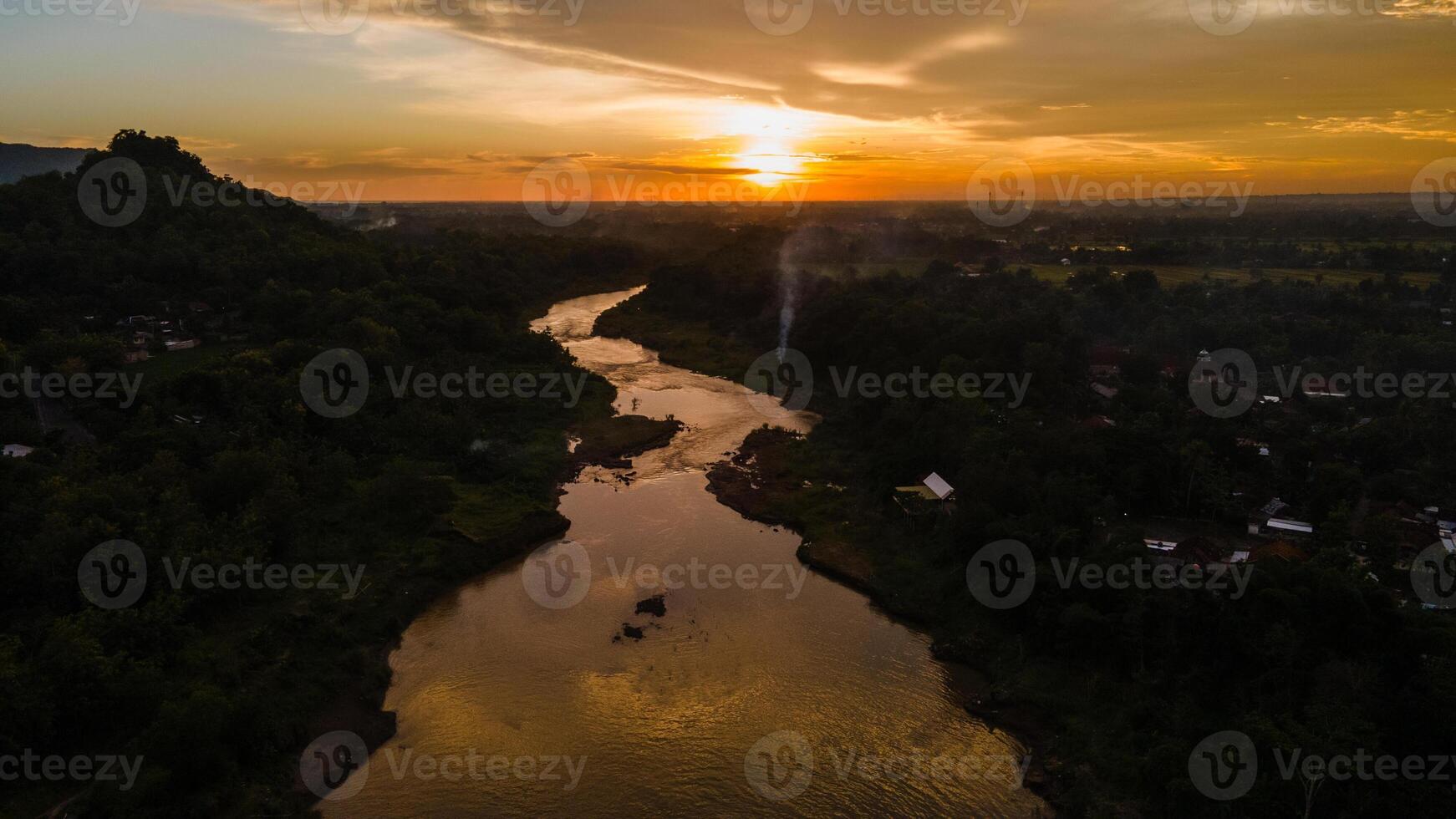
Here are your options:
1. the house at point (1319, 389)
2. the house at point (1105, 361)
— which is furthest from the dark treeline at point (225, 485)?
the house at point (1319, 389)

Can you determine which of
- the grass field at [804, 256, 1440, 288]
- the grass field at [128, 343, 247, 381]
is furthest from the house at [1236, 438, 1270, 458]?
the grass field at [128, 343, 247, 381]

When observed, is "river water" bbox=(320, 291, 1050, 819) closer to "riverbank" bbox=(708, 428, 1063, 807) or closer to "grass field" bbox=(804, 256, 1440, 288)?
"riverbank" bbox=(708, 428, 1063, 807)

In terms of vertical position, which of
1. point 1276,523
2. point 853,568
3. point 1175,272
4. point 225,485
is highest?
point 1175,272

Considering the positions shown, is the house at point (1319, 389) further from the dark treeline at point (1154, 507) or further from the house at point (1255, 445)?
the house at point (1255, 445)

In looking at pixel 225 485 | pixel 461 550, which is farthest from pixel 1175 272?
pixel 225 485

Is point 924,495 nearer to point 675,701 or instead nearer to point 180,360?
point 675,701

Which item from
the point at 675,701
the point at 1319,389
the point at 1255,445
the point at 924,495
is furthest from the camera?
the point at 1319,389

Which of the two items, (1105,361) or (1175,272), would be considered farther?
→ (1175,272)
